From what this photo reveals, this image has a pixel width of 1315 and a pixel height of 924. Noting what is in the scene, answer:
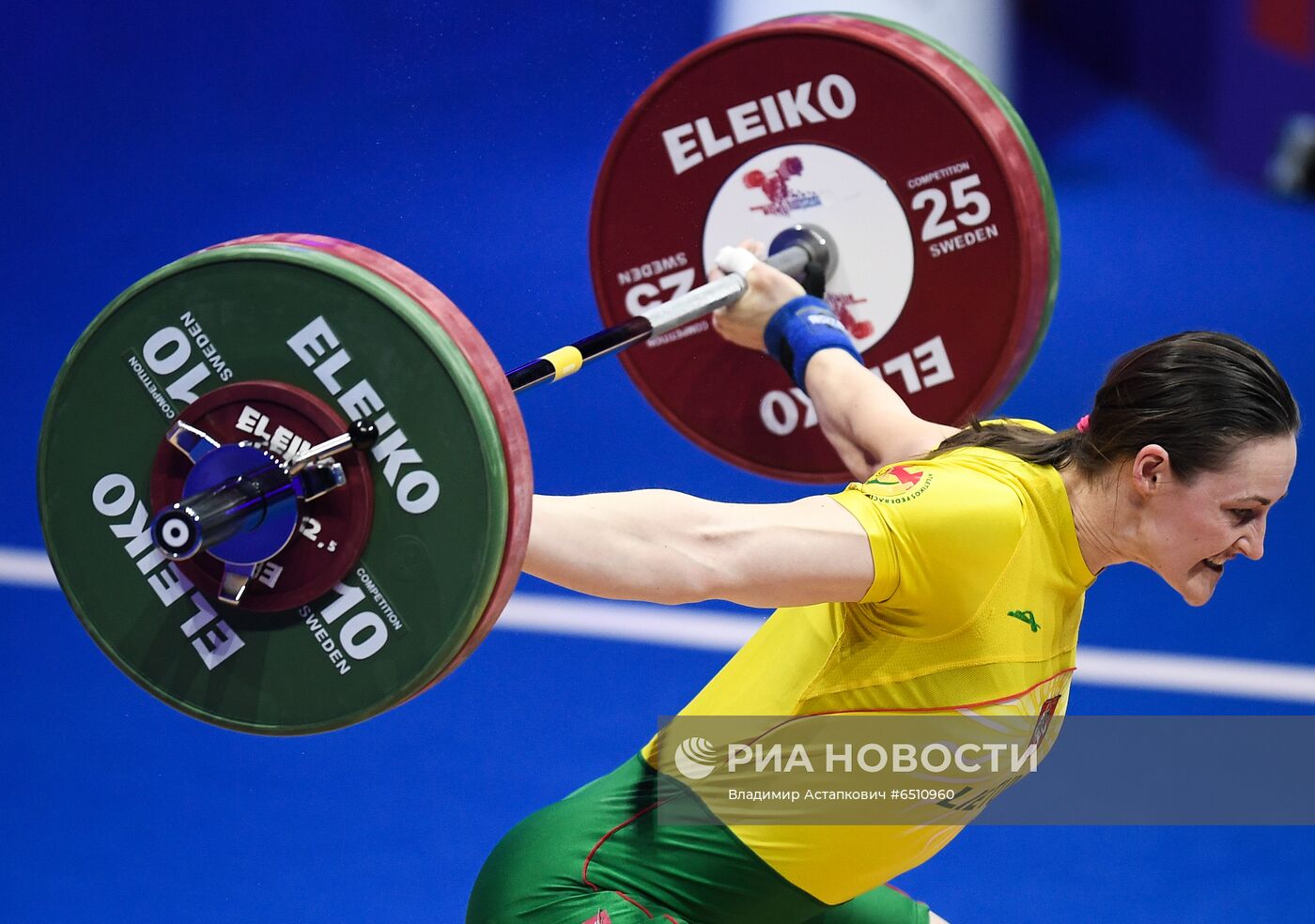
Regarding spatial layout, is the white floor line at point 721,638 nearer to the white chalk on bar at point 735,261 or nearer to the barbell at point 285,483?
the white chalk on bar at point 735,261

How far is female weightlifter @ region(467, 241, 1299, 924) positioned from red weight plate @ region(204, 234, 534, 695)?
38mm

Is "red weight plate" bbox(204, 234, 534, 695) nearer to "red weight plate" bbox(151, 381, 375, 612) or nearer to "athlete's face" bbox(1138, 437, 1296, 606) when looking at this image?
"red weight plate" bbox(151, 381, 375, 612)

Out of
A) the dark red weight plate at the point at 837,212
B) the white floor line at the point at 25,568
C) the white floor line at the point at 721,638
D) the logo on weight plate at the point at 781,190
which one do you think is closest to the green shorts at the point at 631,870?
the dark red weight plate at the point at 837,212

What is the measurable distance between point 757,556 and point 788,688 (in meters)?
0.46

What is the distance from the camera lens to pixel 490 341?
5113mm

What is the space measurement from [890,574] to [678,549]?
0.28 metres

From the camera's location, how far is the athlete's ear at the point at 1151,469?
6.63 feet

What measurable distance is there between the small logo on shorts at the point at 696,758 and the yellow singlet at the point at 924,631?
0.05m

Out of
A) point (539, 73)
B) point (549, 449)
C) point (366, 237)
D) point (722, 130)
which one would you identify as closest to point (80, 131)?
point (366, 237)

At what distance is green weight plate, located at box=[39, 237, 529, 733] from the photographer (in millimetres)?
1750

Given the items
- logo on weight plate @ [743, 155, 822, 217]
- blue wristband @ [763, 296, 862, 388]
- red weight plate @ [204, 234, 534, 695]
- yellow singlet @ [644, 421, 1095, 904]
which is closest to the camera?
red weight plate @ [204, 234, 534, 695]

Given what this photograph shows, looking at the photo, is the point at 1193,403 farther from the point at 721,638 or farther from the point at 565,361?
the point at 721,638

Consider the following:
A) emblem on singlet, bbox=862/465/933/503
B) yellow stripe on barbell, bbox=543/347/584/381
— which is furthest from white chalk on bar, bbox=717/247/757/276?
emblem on singlet, bbox=862/465/933/503

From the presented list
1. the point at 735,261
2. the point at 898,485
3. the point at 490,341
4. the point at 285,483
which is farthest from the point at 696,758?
the point at 490,341
